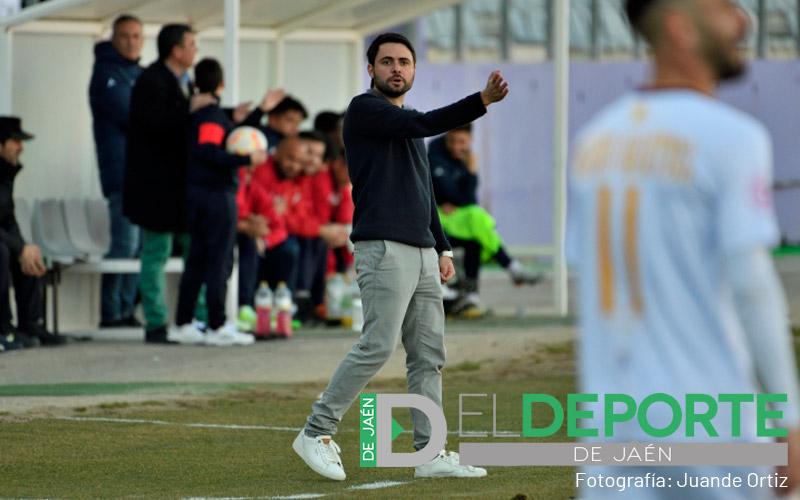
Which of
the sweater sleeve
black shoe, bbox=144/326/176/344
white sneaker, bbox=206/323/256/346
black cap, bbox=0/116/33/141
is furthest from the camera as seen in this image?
black shoe, bbox=144/326/176/344

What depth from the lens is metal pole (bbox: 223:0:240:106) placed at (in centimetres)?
1560

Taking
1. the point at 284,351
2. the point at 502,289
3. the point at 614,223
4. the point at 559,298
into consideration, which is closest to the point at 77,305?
the point at 284,351

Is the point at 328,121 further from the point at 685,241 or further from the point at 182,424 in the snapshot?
the point at 685,241

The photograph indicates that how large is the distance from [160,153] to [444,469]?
23.0 ft

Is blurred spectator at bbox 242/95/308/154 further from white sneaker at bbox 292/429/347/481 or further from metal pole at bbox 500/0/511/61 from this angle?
metal pole at bbox 500/0/511/61

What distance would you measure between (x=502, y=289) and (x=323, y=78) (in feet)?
18.4

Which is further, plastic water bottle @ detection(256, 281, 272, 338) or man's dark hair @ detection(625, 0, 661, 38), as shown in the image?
plastic water bottle @ detection(256, 281, 272, 338)

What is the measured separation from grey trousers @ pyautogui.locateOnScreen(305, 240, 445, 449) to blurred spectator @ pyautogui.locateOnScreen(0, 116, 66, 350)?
21.4 ft

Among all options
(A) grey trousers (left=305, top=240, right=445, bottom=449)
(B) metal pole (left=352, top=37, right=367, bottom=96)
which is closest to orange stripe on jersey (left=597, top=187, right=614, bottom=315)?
(A) grey trousers (left=305, top=240, right=445, bottom=449)

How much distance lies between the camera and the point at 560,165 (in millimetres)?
17781

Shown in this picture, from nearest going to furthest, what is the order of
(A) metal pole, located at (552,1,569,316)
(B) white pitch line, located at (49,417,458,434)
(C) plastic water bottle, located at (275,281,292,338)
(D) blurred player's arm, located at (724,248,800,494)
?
(D) blurred player's arm, located at (724,248,800,494) < (B) white pitch line, located at (49,417,458,434) < (C) plastic water bottle, located at (275,281,292,338) < (A) metal pole, located at (552,1,569,316)

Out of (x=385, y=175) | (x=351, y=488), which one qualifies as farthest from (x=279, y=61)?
(x=351, y=488)

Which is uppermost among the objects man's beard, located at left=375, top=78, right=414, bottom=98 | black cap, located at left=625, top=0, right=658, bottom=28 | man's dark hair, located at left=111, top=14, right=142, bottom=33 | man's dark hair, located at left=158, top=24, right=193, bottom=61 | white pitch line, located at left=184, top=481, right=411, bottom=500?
man's dark hair, located at left=111, top=14, right=142, bottom=33

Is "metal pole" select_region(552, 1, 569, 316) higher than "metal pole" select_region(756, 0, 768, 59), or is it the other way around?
"metal pole" select_region(756, 0, 768, 59)
